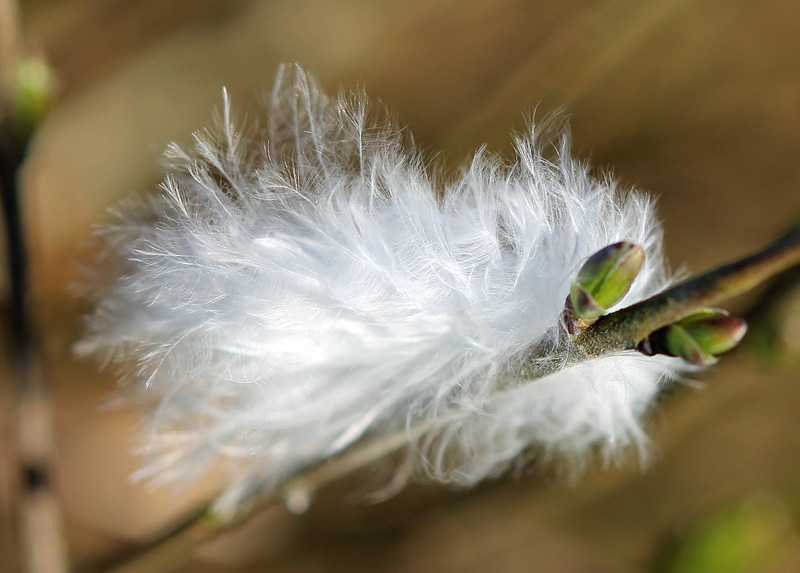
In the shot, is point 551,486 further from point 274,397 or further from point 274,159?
point 274,159

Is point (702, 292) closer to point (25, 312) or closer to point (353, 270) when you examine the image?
point (353, 270)

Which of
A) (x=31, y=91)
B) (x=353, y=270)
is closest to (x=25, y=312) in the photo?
(x=31, y=91)

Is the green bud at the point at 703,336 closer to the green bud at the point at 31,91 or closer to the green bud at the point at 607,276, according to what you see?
the green bud at the point at 607,276

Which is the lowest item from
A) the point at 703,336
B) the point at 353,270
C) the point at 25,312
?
the point at 703,336

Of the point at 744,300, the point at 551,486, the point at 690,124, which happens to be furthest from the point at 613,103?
the point at 551,486

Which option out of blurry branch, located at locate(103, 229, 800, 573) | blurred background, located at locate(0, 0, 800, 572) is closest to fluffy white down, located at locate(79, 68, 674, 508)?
blurry branch, located at locate(103, 229, 800, 573)

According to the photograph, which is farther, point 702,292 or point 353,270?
point 353,270
